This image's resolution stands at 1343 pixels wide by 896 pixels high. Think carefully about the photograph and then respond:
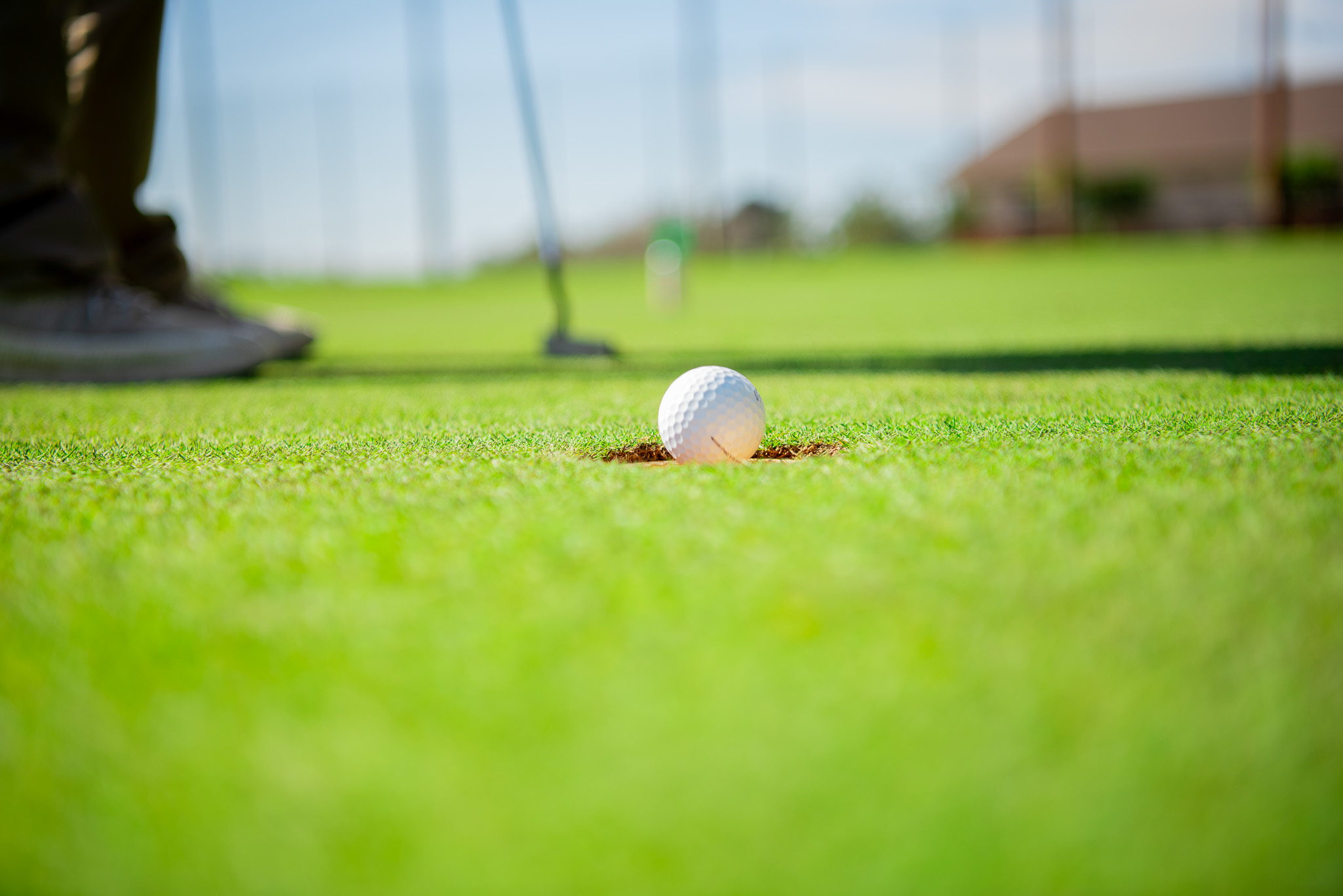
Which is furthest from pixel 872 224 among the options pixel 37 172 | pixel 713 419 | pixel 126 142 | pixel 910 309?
pixel 713 419

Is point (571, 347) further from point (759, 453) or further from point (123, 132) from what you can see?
point (759, 453)

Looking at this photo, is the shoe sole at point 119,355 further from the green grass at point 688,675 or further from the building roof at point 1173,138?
the building roof at point 1173,138

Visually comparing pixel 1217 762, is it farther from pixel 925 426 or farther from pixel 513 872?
pixel 925 426

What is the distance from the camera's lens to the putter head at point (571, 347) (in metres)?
4.51

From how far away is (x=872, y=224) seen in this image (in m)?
39.6

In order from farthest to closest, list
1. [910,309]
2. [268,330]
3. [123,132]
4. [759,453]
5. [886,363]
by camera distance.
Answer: [910,309]
[268,330]
[123,132]
[886,363]
[759,453]

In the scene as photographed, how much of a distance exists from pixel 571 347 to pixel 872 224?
3721cm

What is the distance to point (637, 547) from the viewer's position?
4.17 ft

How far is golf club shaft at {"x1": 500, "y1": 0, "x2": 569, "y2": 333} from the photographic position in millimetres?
4617

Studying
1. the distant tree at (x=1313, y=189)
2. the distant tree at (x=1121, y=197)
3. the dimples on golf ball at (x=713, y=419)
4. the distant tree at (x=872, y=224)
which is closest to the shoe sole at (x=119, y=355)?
the dimples on golf ball at (x=713, y=419)

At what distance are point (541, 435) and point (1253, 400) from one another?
71.0 inches

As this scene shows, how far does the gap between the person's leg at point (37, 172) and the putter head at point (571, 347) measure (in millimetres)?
1874

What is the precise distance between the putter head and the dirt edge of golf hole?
232 cm

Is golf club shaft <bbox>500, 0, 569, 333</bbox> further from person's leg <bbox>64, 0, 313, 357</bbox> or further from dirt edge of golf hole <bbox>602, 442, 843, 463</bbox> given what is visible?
dirt edge of golf hole <bbox>602, 442, 843, 463</bbox>
